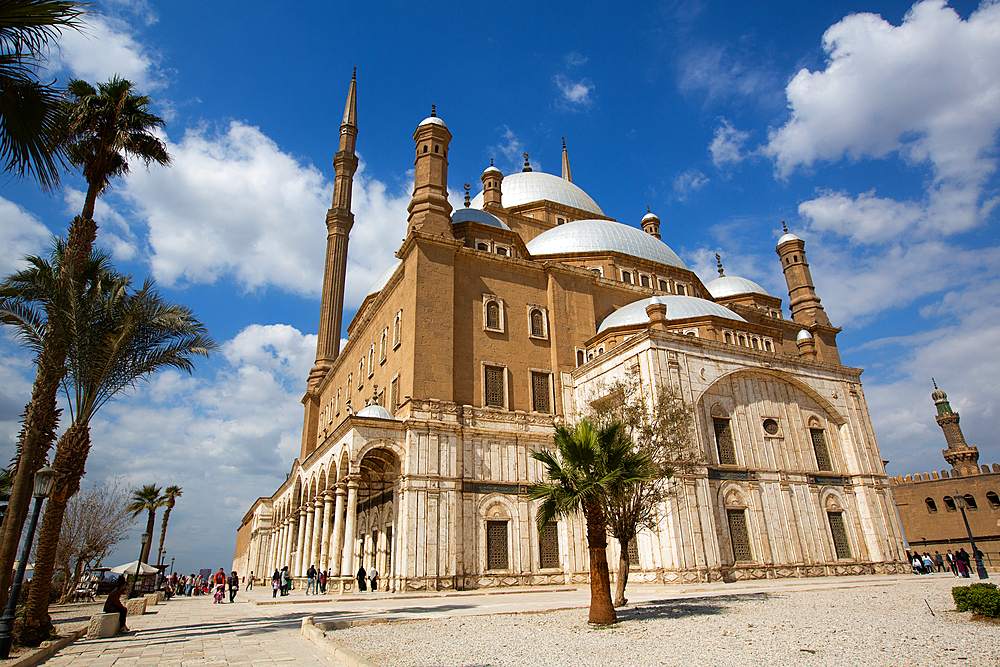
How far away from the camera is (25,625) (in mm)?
9562

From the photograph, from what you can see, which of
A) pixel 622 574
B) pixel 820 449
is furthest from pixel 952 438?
pixel 622 574

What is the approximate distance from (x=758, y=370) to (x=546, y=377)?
8115 millimetres

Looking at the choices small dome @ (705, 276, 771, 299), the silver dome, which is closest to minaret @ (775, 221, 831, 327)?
small dome @ (705, 276, 771, 299)

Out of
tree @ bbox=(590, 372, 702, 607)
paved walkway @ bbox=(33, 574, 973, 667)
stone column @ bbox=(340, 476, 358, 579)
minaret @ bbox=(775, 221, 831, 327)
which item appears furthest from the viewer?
minaret @ bbox=(775, 221, 831, 327)

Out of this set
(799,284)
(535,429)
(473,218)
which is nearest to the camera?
(535,429)

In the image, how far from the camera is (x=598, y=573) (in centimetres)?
999

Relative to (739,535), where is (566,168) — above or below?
above

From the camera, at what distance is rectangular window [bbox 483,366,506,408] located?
2225 centimetres

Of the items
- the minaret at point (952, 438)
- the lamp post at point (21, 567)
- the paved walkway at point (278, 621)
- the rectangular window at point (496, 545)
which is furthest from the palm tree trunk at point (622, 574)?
the minaret at point (952, 438)

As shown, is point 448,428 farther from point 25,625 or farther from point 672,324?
point 25,625

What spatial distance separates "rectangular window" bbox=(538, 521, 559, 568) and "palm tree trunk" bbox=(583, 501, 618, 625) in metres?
10.7

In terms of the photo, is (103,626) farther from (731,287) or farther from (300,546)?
(731,287)

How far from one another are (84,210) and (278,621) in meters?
9.48

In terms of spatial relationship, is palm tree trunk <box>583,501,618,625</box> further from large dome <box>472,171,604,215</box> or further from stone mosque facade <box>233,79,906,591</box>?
large dome <box>472,171,604,215</box>
